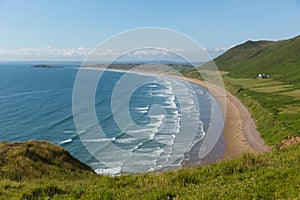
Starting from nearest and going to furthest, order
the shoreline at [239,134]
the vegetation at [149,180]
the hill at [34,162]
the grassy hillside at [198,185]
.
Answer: the grassy hillside at [198,185] → the vegetation at [149,180] → the hill at [34,162] → the shoreline at [239,134]

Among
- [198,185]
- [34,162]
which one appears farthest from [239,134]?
[198,185]

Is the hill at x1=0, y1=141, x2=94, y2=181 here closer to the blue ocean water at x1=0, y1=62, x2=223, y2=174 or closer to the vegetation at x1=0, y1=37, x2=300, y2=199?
the vegetation at x1=0, y1=37, x2=300, y2=199

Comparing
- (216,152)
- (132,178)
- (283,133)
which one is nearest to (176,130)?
(216,152)

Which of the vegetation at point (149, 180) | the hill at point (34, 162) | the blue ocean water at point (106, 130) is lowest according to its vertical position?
the blue ocean water at point (106, 130)

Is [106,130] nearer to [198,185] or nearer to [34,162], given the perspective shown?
[34,162]

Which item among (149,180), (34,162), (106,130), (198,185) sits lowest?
(106,130)

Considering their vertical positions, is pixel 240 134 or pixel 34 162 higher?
pixel 34 162

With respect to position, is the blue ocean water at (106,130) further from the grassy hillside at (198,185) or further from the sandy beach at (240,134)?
the grassy hillside at (198,185)

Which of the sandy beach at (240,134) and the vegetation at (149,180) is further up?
the vegetation at (149,180)

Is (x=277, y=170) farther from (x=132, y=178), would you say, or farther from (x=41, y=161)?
(x=41, y=161)

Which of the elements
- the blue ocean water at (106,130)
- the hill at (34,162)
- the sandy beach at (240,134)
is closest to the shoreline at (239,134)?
the sandy beach at (240,134)

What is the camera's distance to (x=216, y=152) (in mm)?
37219

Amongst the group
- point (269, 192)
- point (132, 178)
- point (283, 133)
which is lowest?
point (283, 133)

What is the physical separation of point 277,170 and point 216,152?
101ft
